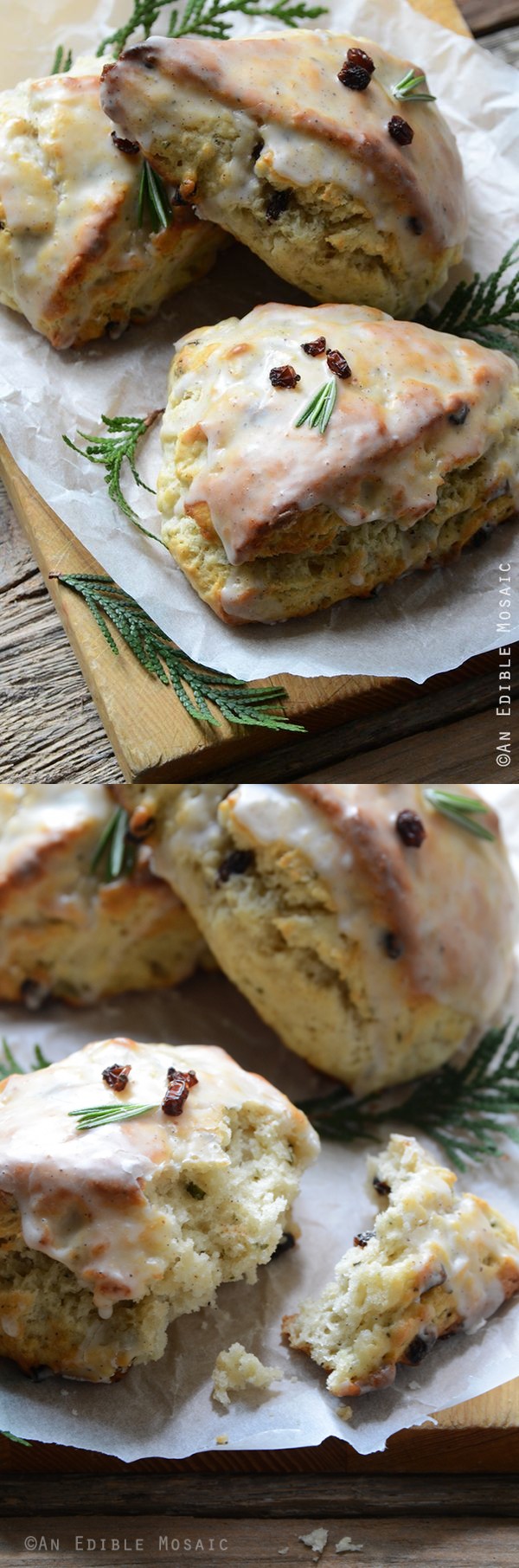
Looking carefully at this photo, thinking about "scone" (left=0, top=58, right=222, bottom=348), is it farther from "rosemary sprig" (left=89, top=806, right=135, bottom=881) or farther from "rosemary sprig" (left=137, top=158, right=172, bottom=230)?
"rosemary sprig" (left=89, top=806, right=135, bottom=881)

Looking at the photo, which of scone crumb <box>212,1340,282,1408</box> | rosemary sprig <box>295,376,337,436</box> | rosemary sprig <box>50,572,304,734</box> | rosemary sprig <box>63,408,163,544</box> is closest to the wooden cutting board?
rosemary sprig <box>50,572,304,734</box>

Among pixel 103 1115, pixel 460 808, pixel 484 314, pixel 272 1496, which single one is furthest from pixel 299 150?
pixel 272 1496

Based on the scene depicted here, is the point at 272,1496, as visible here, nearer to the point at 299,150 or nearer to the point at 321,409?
the point at 321,409

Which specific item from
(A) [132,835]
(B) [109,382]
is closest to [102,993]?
(A) [132,835]

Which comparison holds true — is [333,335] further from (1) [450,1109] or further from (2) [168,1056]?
(1) [450,1109]

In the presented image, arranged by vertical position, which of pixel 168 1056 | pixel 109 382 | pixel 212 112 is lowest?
pixel 168 1056
